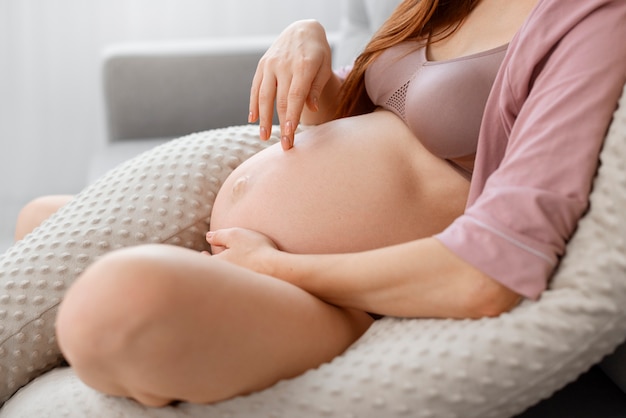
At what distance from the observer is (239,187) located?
1089mm

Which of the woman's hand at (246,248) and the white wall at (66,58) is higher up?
the woman's hand at (246,248)

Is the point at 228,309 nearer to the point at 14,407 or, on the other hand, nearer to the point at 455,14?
the point at 14,407

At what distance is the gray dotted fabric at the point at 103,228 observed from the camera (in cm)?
102

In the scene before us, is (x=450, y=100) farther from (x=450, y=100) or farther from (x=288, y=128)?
(x=288, y=128)

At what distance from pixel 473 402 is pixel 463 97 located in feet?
1.30

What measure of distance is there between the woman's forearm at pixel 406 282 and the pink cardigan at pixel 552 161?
2 centimetres

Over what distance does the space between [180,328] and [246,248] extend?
0.27 m

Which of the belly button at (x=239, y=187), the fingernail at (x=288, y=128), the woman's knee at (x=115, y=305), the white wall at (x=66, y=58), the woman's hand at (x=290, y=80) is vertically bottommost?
the white wall at (x=66, y=58)

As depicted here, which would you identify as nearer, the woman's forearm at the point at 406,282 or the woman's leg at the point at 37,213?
the woman's forearm at the point at 406,282

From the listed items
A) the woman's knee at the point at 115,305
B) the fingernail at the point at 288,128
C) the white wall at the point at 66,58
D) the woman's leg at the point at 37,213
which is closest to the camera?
the woman's knee at the point at 115,305

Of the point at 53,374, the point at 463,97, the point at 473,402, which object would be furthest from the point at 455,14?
the point at 53,374

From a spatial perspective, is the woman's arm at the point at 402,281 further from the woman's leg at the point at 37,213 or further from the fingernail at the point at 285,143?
the woman's leg at the point at 37,213

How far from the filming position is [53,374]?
3.32ft

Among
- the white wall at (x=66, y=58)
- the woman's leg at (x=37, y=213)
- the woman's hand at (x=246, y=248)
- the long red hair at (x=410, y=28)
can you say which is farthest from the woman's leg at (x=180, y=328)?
the white wall at (x=66, y=58)
